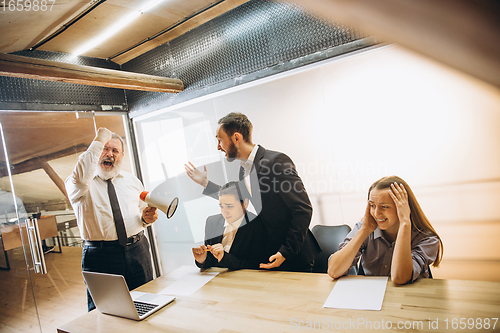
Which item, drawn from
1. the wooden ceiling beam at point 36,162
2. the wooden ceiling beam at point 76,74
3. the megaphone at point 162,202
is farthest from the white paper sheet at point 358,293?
the wooden ceiling beam at point 36,162

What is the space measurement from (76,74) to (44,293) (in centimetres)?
226

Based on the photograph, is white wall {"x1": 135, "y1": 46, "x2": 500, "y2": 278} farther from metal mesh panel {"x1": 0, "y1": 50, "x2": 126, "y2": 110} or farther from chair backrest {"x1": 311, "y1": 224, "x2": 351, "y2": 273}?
metal mesh panel {"x1": 0, "y1": 50, "x2": 126, "y2": 110}

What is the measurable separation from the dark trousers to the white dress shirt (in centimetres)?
10

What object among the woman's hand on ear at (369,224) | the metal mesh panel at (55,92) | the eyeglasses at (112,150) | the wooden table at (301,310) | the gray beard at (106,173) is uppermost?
the metal mesh panel at (55,92)

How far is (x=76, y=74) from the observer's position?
9.43ft

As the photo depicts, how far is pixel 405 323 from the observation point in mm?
1345

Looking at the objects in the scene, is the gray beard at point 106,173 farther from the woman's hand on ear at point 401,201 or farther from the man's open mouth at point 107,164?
the woman's hand on ear at point 401,201

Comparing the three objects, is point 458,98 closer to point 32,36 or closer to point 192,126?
point 192,126

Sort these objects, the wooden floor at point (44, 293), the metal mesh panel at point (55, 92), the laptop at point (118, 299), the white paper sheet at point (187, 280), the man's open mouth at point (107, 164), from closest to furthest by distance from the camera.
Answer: the laptop at point (118, 299) < the white paper sheet at point (187, 280) < the wooden floor at point (44, 293) < the man's open mouth at point (107, 164) < the metal mesh panel at point (55, 92)

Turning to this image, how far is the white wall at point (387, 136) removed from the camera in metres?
2.26

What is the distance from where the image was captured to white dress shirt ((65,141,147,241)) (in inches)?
116

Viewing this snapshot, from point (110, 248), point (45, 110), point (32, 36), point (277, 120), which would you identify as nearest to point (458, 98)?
point (277, 120)

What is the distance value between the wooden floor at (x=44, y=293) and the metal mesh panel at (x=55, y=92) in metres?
1.61

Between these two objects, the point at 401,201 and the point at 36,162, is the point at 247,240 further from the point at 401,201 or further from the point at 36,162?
the point at 36,162
